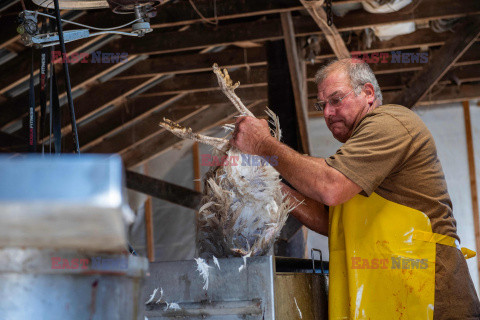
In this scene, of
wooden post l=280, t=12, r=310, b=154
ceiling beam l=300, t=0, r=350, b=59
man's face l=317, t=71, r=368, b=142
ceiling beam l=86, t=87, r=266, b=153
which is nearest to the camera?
man's face l=317, t=71, r=368, b=142

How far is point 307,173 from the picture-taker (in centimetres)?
173

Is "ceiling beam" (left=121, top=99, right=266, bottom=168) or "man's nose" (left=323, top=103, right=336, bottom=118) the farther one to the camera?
"ceiling beam" (left=121, top=99, right=266, bottom=168)

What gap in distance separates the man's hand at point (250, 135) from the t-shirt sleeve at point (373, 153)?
0.21 meters

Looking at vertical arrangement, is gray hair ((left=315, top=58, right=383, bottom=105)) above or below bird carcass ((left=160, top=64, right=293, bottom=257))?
above

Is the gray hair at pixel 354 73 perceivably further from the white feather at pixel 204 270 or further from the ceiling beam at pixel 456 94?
the ceiling beam at pixel 456 94

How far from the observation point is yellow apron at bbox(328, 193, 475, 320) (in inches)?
70.7

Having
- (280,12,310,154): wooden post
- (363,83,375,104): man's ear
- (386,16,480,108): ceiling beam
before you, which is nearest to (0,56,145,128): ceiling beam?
(280,12,310,154): wooden post

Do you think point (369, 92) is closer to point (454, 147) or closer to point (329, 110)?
point (329, 110)

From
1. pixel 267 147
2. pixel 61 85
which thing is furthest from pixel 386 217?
pixel 61 85

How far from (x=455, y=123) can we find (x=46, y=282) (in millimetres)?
6639

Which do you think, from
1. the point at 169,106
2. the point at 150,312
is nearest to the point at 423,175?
the point at 150,312

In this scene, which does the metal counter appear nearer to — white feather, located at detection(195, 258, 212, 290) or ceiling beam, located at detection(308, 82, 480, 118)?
white feather, located at detection(195, 258, 212, 290)

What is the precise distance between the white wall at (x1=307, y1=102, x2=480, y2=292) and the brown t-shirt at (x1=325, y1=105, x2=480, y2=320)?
15.0 feet

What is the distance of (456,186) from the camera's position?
6.56 metres
